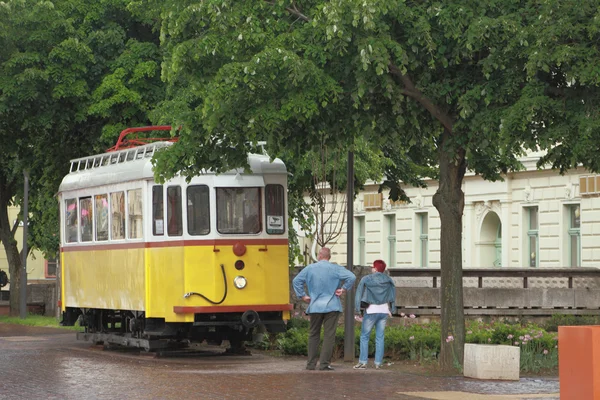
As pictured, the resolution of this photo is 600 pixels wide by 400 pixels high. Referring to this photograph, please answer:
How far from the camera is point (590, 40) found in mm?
17281

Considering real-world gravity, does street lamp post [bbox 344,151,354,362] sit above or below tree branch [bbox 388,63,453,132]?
→ below

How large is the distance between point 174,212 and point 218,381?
526 centimetres

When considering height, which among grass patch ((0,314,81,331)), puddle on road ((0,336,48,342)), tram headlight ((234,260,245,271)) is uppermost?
tram headlight ((234,260,245,271))

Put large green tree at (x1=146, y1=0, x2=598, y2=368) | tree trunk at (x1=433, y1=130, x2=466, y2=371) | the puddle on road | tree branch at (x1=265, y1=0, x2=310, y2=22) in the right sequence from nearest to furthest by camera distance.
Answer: large green tree at (x1=146, y1=0, x2=598, y2=368) < tree branch at (x1=265, y1=0, x2=310, y2=22) < tree trunk at (x1=433, y1=130, x2=466, y2=371) < the puddle on road

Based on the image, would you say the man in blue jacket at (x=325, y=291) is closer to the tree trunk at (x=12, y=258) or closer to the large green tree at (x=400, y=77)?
the large green tree at (x=400, y=77)

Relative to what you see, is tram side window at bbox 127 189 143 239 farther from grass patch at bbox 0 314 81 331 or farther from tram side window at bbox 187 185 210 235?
grass patch at bbox 0 314 81 331

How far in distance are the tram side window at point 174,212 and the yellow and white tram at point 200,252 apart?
0.02 meters


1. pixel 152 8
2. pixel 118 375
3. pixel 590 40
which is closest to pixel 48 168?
pixel 152 8

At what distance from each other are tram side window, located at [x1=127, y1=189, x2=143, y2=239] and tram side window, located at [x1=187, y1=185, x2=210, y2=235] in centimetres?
101

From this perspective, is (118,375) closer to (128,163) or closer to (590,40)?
(128,163)

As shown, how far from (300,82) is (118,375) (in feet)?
15.3

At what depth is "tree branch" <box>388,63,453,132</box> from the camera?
1908 centimetres

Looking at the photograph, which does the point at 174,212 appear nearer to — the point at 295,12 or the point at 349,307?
the point at 349,307

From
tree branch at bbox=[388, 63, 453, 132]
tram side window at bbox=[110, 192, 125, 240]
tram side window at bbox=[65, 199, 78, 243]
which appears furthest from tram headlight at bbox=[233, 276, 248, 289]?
tram side window at bbox=[65, 199, 78, 243]
